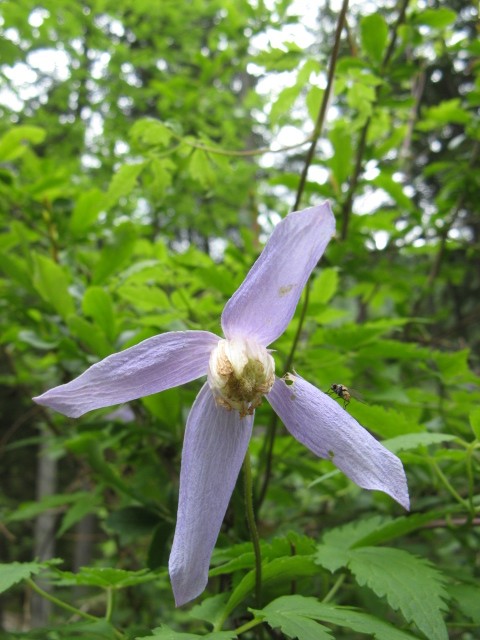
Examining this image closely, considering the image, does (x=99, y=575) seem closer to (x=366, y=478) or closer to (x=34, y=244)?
(x=366, y=478)

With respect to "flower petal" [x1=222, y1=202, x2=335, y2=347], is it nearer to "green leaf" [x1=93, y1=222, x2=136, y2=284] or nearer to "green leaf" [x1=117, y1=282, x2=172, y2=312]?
"green leaf" [x1=117, y1=282, x2=172, y2=312]

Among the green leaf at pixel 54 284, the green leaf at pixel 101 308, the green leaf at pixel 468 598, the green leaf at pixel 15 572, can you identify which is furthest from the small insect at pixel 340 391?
the green leaf at pixel 54 284

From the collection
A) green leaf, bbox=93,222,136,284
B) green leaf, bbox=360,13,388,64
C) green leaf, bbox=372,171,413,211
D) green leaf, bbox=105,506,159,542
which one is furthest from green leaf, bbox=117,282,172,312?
green leaf, bbox=360,13,388,64

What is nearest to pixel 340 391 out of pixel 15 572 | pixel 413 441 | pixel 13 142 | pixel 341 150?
pixel 413 441

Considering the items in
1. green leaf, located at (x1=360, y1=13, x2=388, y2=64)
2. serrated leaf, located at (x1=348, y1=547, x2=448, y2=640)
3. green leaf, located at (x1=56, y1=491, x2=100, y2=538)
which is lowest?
serrated leaf, located at (x1=348, y1=547, x2=448, y2=640)

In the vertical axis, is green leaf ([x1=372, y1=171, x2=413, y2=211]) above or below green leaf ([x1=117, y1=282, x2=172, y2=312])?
above

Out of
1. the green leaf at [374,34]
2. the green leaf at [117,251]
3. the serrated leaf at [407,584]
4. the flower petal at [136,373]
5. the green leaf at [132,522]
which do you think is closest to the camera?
the flower petal at [136,373]

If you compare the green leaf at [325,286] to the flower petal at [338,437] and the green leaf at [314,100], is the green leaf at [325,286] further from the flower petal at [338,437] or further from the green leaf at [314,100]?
the flower petal at [338,437]
